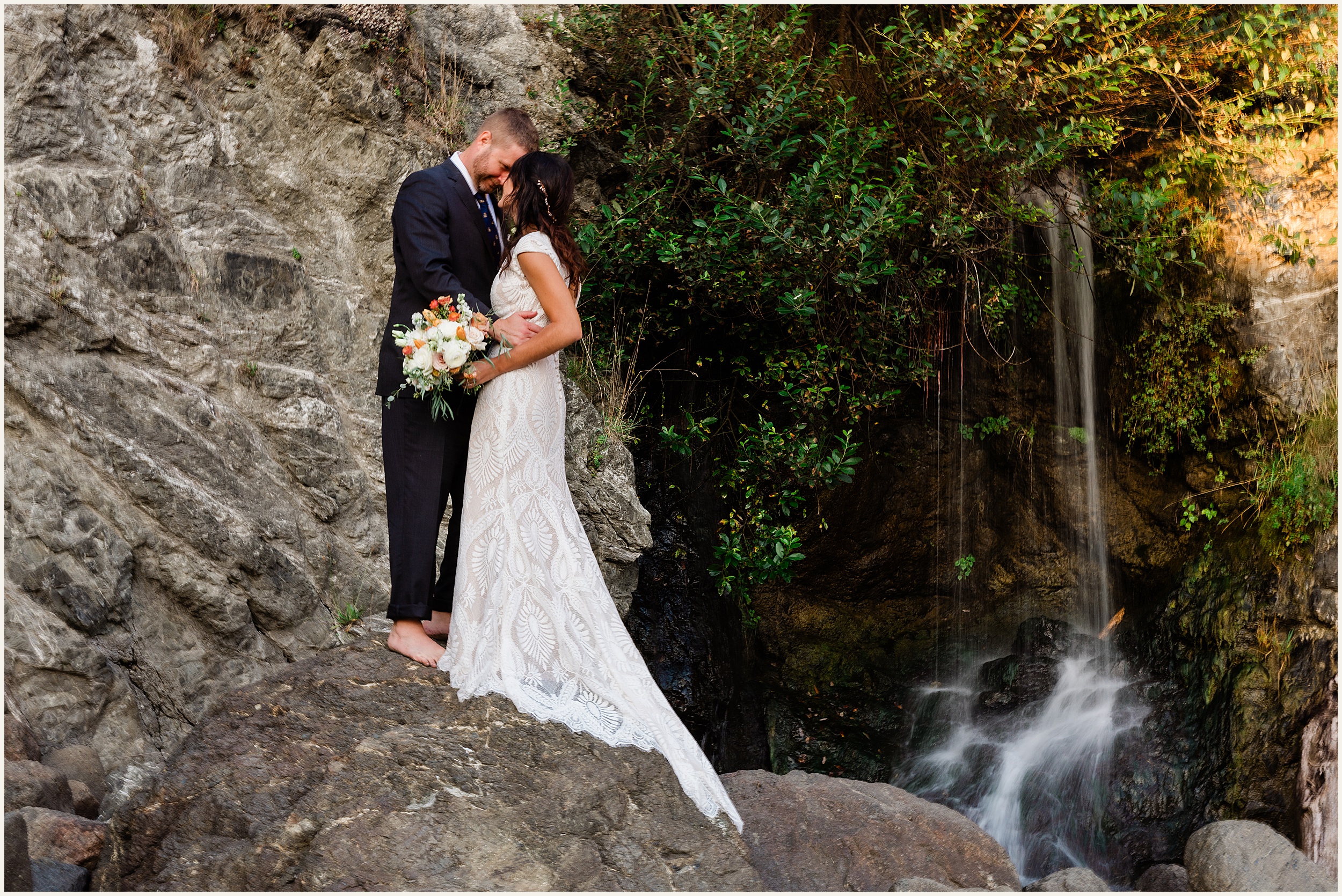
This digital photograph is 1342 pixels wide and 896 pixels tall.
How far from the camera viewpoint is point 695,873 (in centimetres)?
344

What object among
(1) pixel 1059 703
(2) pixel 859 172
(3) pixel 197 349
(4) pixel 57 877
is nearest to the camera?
(4) pixel 57 877

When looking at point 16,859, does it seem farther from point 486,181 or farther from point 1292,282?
point 1292,282

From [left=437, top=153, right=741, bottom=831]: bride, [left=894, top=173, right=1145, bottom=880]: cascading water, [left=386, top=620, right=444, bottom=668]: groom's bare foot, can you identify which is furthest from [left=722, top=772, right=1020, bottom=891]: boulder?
[left=894, top=173, right=1145, bottom=880]: cascading water

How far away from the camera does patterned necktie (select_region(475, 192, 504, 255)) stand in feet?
14.8

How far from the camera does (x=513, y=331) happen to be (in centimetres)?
420

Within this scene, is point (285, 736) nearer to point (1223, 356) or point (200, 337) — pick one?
point (200, 337)

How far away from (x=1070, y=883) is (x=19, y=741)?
507 cm

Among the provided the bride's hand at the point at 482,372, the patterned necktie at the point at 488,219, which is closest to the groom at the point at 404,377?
the patterned necktie at the point at 488,219

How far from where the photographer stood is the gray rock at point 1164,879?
6.41 m

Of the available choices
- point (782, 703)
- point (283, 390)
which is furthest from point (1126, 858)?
point (283, 390)

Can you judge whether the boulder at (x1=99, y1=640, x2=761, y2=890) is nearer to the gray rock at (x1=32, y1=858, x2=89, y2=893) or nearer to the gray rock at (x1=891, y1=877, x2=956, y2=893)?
the gray rock at (x1=32, y1=858, x2=89, y2=893)

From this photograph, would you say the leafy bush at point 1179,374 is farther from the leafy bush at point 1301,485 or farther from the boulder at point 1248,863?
the boulder at point 1248,863

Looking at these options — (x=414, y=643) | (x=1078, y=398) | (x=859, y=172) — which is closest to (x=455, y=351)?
(x=414, y=643)

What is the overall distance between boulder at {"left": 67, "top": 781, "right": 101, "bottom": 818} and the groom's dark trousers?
173 centimetres
